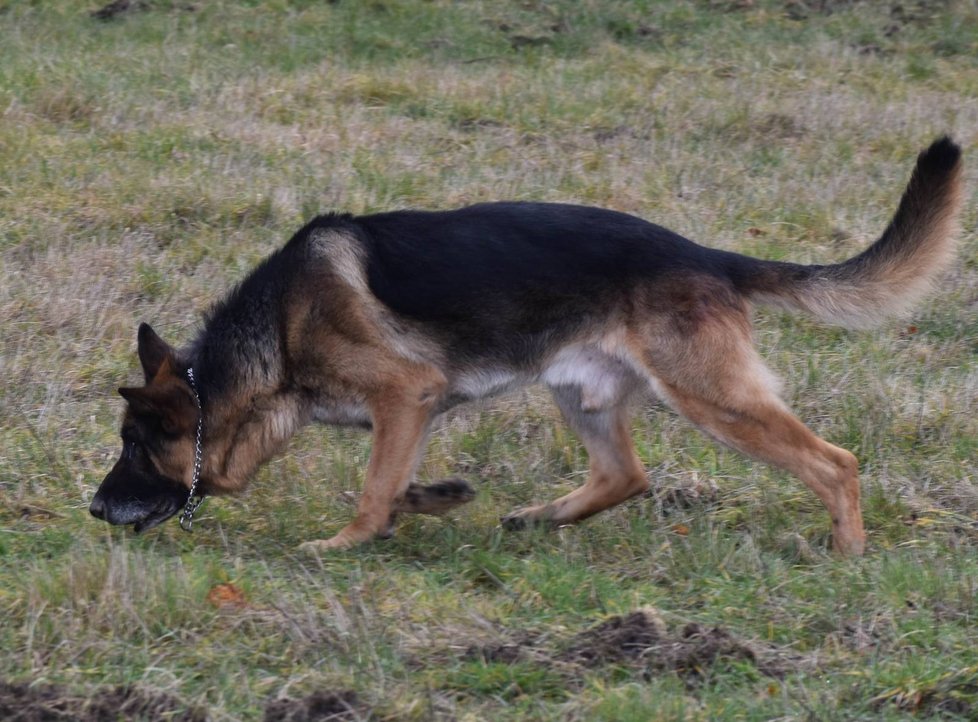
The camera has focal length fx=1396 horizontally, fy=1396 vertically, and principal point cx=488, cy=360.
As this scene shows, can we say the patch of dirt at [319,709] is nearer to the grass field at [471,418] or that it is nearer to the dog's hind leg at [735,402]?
the grass field at [471,418]

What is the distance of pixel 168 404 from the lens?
5.02 metres

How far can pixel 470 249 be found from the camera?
16.9ft

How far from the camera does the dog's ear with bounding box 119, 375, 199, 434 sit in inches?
196

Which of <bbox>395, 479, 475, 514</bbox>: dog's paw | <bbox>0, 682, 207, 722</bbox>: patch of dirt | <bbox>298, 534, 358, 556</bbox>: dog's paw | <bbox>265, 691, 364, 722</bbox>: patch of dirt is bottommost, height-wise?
<bbox>298, 534, 358, 556</bbox>: dog's paw

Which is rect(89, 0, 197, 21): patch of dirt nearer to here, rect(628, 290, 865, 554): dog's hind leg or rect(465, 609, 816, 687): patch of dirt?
rect(628, 290, 865, 554): dog's hind leg

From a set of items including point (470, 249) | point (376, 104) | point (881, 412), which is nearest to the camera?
point (470, 249)

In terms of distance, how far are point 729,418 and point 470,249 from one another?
3.69 ft

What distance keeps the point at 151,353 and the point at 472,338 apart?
3.84 ft

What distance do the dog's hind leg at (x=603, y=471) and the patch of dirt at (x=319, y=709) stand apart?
181 cm

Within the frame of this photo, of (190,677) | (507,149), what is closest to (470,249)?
(190,677)

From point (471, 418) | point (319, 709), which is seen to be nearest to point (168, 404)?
point (471, 418)

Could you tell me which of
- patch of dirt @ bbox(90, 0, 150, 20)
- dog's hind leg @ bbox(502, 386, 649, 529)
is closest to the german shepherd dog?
dog's hind leg @ bbox(502, 386, 649, 529)

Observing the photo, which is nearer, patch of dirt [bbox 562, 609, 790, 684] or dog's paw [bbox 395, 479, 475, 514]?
patch of dirt [bbox 562, 609, 790, 684]

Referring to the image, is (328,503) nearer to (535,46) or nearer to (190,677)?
(190,677)
